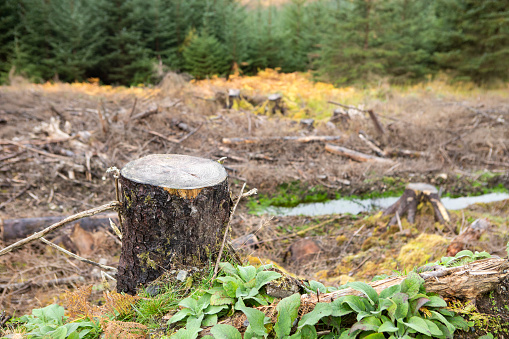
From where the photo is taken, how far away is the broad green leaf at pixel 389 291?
1706 mm

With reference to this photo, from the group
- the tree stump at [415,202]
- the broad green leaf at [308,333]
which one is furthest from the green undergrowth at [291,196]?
the broad green leaf at [308,333]

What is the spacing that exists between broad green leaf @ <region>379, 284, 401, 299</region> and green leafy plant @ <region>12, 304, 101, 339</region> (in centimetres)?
148

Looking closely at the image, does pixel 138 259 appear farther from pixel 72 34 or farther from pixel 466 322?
pixel 72 34

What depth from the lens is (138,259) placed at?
2020 mm

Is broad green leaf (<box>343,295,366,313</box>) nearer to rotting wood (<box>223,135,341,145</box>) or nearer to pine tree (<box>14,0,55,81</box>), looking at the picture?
rotting wood (<box>223,135,341,145</box>)

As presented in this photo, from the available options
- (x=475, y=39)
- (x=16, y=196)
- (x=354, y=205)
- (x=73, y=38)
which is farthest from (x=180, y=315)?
(x=475, y=39)

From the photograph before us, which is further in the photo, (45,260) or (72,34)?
(72,34)

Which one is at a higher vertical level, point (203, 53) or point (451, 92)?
point (203, 53)

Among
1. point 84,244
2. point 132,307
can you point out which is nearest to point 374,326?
point 132,307

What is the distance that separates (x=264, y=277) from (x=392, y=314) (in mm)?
655

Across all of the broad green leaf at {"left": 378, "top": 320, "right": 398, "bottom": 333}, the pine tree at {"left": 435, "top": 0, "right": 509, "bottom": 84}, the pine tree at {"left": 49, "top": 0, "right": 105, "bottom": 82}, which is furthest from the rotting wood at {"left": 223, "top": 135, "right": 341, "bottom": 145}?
the pine tree at {"left": 49, "top": 0, "right": 105, "bottom": 82}

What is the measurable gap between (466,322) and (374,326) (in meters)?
0.51

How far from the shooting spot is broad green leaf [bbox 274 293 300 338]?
1.59m

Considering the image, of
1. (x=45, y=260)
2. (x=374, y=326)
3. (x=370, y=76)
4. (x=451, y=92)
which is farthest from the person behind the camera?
(x=370, y=76)
